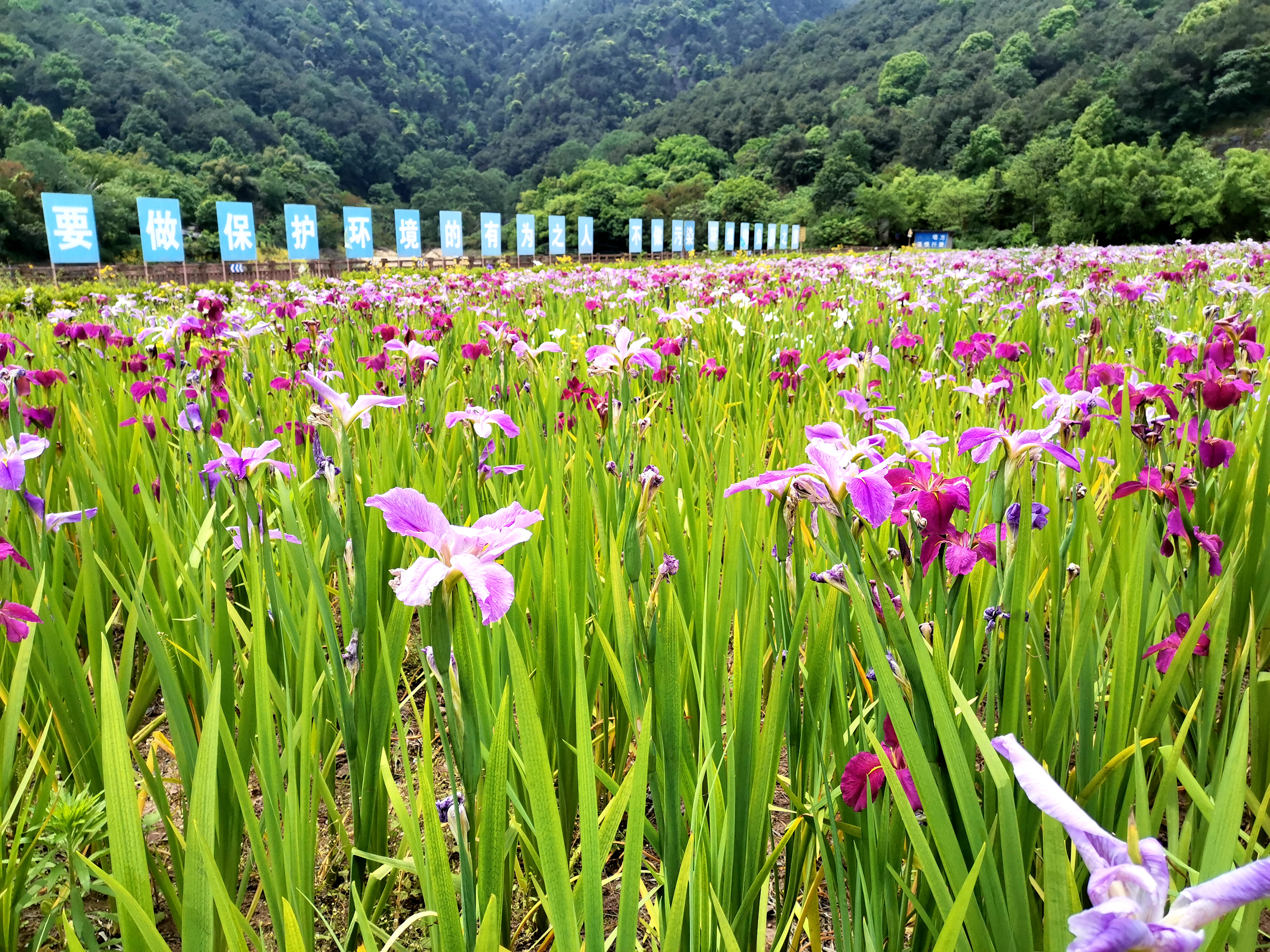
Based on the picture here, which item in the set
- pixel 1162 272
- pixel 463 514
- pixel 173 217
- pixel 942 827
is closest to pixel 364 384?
pixel 463 514

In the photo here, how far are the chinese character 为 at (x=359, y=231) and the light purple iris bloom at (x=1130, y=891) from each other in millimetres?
13871

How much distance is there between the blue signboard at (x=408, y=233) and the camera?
14609mm

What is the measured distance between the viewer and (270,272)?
49.3 ft

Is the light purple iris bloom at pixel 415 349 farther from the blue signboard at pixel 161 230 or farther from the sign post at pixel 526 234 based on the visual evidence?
the sign post at pixel 526 234

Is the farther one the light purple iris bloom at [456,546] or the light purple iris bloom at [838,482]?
the light purple iris bloom at [838,482]

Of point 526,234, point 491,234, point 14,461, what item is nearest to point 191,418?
point 14,461

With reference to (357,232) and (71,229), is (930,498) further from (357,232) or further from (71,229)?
(357,232)

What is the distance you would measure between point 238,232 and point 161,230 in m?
0.94

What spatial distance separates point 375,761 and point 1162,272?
5.87 meters

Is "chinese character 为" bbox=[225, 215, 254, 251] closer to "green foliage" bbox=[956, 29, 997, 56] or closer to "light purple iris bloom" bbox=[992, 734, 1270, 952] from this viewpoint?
"light purple iris bloom" bbox=[992, 734, 1270, 952]

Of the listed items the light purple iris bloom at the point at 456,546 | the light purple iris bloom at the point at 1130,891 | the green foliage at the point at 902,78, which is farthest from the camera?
the green foliage at the point at 902,78

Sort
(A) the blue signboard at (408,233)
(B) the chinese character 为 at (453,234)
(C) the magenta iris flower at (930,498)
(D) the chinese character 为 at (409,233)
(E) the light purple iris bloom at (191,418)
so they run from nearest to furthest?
(C) the magenta iris flower at (930,498)
(E) the light purple iris bloom at (191,418)
(A) the blue signboard at (408,233)
(D) the chinese character 为 at (409,233)
(B) the chinese character 为 at (453,234)

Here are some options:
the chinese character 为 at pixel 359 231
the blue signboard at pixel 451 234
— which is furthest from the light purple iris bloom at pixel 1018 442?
the blue signboard at pixel 451 234

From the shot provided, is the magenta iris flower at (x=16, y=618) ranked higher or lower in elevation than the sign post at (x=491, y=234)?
lower
